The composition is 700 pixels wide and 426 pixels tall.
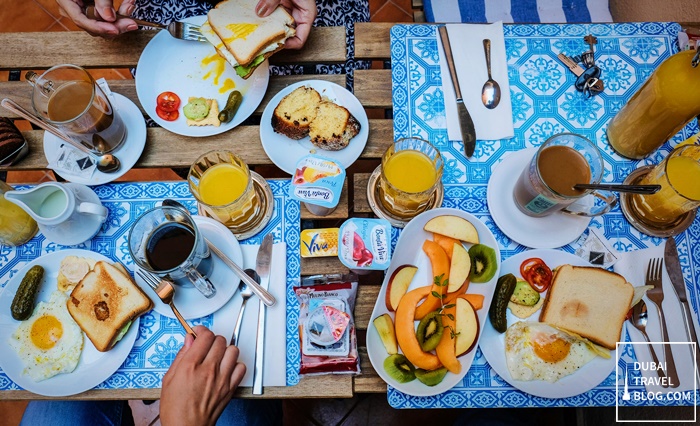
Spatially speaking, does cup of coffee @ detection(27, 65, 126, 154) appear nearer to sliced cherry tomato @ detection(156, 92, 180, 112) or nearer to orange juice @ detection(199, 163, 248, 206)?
sliced cherry tomato @ detection(156, 92, 180, 112)

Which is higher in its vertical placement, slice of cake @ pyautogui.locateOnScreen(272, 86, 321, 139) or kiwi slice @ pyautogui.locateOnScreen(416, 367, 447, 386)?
slice of cake @ pyautogui.locateOnScreen(272, 86, 321, 139)

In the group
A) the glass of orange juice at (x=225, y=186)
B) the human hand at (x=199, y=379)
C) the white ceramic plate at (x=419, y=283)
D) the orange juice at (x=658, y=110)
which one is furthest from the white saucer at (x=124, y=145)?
the orange juice at (x=658, y=110)

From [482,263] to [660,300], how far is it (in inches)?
16.9

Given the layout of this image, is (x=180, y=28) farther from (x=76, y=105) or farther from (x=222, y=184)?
(x=222, y=184)

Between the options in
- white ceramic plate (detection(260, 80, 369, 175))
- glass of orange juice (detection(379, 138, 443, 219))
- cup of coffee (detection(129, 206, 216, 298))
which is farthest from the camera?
white ceramic plate (detection(260, 80, 369, 175))

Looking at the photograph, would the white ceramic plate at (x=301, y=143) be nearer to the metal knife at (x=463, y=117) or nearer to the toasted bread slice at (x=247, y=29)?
the toasted bread slice at (x=247, y=29)

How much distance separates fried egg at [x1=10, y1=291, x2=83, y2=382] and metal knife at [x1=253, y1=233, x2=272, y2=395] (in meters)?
0.40

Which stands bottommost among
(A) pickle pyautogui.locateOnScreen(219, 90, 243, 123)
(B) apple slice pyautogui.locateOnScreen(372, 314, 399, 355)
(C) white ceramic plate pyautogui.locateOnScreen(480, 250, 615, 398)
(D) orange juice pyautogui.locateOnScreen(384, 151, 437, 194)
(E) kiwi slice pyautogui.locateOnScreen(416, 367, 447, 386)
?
(C) white ceramic plate pyautogui.locateOnScreen(480, 250, 615, 398)

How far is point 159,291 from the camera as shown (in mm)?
986

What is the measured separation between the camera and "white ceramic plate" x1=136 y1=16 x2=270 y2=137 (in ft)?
3.95

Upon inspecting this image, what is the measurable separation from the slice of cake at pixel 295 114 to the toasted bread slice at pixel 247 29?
16 centimetres

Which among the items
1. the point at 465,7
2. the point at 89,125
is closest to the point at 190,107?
the point at 89,125

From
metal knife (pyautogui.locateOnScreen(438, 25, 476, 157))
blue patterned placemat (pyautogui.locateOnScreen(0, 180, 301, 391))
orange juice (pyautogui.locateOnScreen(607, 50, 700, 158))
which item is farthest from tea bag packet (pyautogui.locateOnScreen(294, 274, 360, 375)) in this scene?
orange juice (pyautogui.locateOnScreen(607, 50, 700, 158))

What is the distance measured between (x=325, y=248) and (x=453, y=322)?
345 mm
